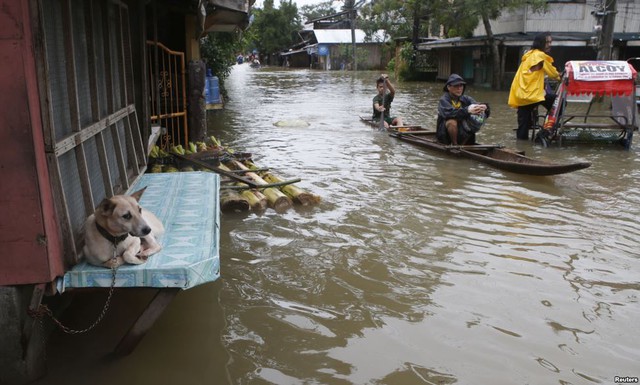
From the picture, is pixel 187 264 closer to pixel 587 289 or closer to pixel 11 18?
pixel 11 18

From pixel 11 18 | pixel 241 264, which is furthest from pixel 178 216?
pixel 11 18

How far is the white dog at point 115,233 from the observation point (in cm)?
336

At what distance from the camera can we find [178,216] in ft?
15.4

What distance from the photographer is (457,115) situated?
10.1 metres

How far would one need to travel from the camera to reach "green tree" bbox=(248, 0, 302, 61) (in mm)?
68750

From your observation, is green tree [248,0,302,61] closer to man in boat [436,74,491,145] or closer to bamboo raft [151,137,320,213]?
man in boat [436,74,491,145]

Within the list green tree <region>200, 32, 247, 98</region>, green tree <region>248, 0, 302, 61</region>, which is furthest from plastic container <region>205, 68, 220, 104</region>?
green tree <region>248, 0, 302, 61</region>

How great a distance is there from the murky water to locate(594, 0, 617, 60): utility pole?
1020 centimetres

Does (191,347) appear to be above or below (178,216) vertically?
below

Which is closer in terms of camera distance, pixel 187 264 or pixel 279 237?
pixel 187 264

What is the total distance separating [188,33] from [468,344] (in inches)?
311

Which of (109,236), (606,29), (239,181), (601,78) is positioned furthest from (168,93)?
(606,29)

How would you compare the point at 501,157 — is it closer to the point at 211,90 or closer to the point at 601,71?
the point at 601,71

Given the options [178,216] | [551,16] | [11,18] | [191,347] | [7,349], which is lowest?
[191,347]
